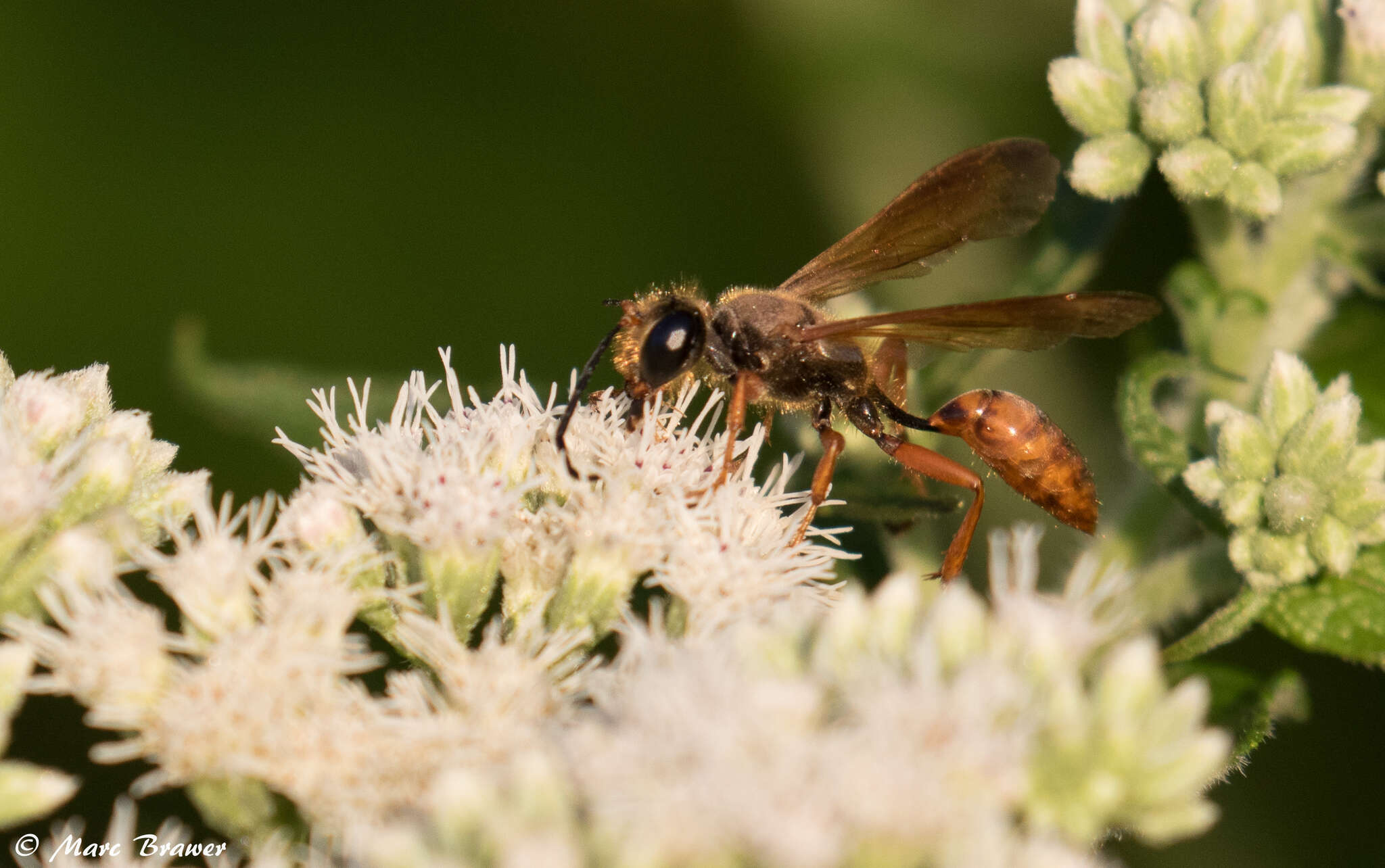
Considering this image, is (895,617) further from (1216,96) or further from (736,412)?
(1216,96)

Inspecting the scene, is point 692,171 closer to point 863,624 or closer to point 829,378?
point 829,378

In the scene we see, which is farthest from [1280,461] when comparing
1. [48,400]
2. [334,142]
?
[334,142]

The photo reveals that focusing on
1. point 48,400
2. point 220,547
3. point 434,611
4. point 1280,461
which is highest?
point 48,400

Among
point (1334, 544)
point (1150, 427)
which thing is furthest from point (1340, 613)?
point (1150, 427)

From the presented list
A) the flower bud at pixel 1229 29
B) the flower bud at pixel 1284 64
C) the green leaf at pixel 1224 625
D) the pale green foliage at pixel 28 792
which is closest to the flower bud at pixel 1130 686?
the green leaf at pixel 1224 625

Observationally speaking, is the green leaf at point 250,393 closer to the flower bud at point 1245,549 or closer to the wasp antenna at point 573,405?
the wasp antenna at point 573,405
